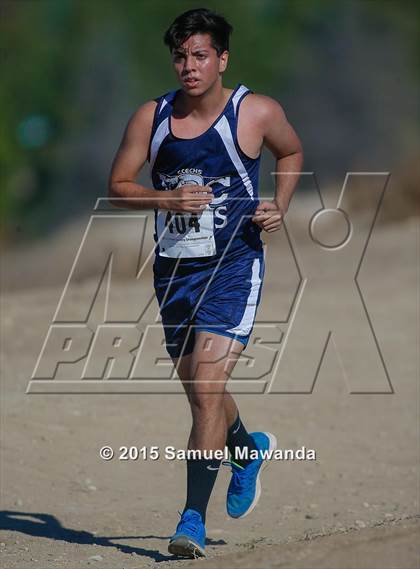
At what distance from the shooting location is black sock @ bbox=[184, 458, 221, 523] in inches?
232

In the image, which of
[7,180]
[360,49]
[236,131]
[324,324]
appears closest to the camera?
[236,131]

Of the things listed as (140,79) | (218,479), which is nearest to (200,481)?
(218,479)

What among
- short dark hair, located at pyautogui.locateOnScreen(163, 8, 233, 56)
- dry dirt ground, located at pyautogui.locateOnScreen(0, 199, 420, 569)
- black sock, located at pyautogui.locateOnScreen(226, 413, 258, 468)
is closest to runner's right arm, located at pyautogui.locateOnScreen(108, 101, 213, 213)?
short dark hair, located at pyautogui.locateOnScreen(163, 8, 233, 56)

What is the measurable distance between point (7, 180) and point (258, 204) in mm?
31650

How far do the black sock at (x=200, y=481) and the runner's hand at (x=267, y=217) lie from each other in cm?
121

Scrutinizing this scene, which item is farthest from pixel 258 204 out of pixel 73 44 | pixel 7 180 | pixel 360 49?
pixel 73 44

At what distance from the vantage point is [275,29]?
132ft

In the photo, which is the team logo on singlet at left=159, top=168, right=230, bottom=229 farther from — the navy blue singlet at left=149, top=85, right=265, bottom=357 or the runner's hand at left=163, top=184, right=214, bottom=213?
the runner's hand at left=163, top=184, right=214, bottom=213

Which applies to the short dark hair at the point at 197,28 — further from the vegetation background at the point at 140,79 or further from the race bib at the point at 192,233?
the vegetation background at the point at 140,79

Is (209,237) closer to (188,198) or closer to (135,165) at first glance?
(188,198)

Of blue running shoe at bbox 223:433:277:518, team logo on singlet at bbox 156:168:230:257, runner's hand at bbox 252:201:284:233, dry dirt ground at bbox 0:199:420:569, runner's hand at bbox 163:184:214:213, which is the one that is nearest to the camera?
runner's hand at bbox 163:184:214:213

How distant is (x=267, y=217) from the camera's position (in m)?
5.76

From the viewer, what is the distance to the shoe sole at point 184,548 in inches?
225

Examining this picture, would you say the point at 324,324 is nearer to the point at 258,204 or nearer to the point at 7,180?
the point at 258,204
